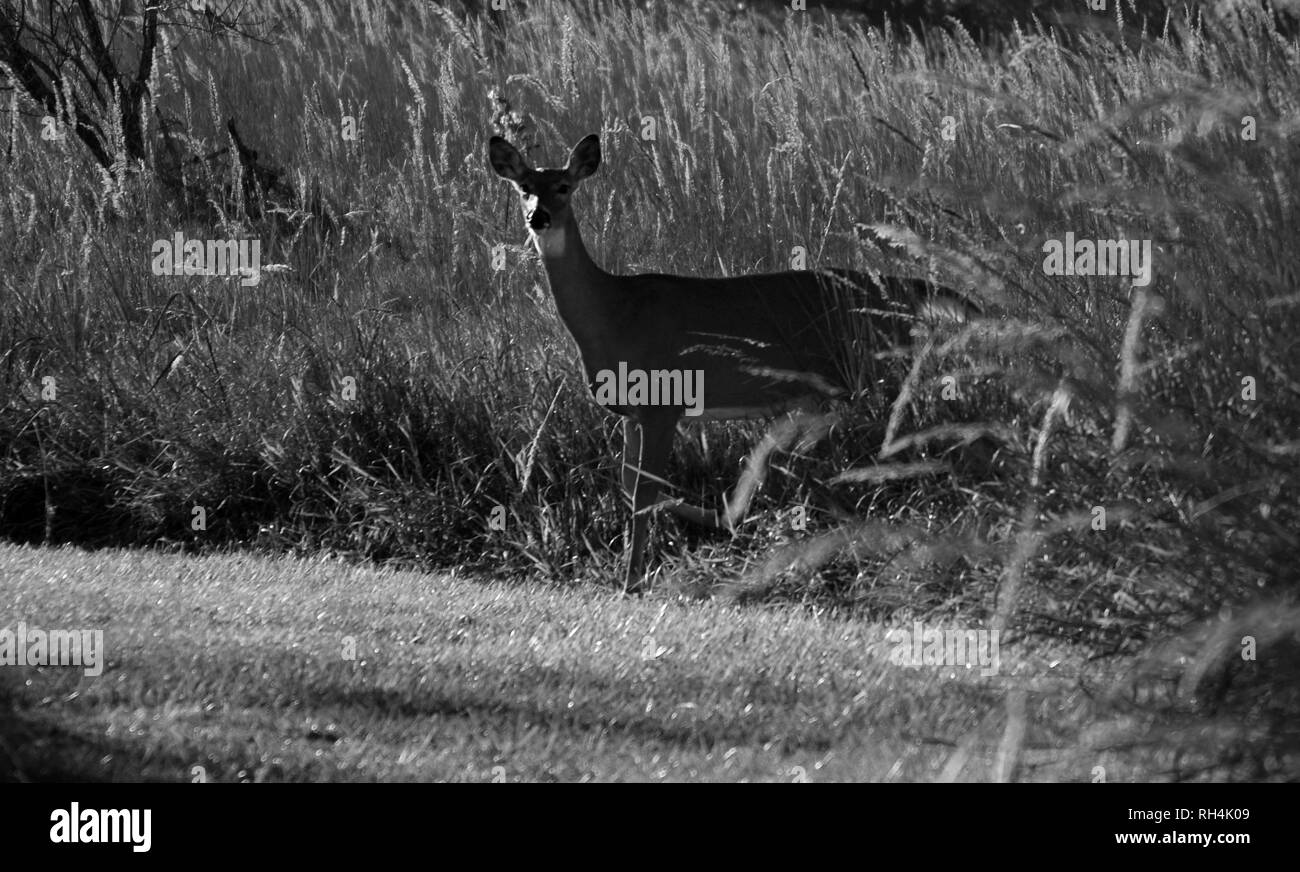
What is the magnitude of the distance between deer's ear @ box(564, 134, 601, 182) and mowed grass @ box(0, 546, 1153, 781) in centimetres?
210

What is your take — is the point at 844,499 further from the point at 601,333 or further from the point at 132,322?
the point at 132,322

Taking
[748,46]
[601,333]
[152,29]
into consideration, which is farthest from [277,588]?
[748,46]

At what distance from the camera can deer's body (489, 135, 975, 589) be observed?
750cm

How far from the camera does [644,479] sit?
293 inches

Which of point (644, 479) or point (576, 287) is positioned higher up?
point (576, 287)

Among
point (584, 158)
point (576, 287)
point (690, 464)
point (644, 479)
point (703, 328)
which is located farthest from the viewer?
point (584, 158)

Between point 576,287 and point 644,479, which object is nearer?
point 644,479

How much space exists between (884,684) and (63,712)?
2.44m

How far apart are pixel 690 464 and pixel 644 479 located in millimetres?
712

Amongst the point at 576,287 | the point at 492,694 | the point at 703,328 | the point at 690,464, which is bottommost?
the point at 492,694

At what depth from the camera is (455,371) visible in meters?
8.58

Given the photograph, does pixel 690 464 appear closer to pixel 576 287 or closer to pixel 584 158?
pixel 576 287

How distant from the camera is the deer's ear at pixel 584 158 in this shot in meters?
8.12

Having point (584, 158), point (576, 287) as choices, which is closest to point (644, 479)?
point (576, 287)
